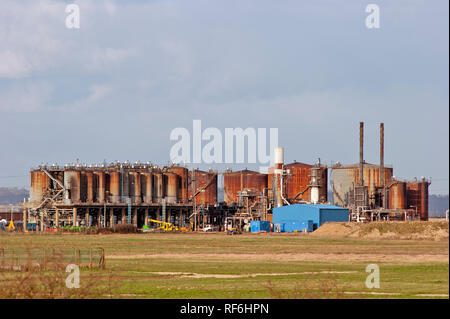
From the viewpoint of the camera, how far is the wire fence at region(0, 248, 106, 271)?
4746 cm

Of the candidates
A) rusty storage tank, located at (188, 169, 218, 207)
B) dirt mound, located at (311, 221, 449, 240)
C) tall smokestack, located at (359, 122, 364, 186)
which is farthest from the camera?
rusty storage tank, located at (188, 169, 218, 207)

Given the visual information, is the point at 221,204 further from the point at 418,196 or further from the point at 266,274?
the point at 266,274

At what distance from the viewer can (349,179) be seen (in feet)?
573

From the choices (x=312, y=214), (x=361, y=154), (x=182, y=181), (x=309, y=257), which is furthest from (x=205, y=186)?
(x=309, y=257)

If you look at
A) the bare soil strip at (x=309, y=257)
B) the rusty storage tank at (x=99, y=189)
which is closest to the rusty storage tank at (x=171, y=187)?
the rusty storage tank at (x=99, y=189)

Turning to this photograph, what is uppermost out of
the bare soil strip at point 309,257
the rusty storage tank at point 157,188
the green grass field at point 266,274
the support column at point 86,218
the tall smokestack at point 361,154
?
the tall smokestack at point 361,154

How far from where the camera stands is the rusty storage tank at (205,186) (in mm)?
190425

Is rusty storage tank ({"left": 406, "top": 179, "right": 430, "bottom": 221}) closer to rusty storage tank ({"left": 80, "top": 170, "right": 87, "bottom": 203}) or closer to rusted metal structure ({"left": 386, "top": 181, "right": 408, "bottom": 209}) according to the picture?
rusted metal structure ({"left": 386, "top": 181, "right": 408, "bottom": 209})

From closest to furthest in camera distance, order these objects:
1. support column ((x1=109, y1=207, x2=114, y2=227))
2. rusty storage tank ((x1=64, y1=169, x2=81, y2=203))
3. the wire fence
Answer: the wire fence < rusty storage tank ((x1=64, y1=169, x2=81, y2=203)) < support column ((x1=109, y1=207, x2=114, y2=227))

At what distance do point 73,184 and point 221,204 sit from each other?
3250 cm

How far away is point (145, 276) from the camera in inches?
2010

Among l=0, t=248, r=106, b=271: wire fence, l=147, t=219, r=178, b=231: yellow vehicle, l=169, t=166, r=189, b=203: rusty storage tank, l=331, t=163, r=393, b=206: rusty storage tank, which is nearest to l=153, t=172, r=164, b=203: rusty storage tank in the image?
l=169, t=166, r=189, b=203: rusty storage tank

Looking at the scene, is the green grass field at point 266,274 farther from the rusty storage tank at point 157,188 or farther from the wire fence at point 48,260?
the rusty storage tank at point 157,188

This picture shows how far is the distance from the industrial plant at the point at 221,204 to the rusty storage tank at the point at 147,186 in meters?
0.15
